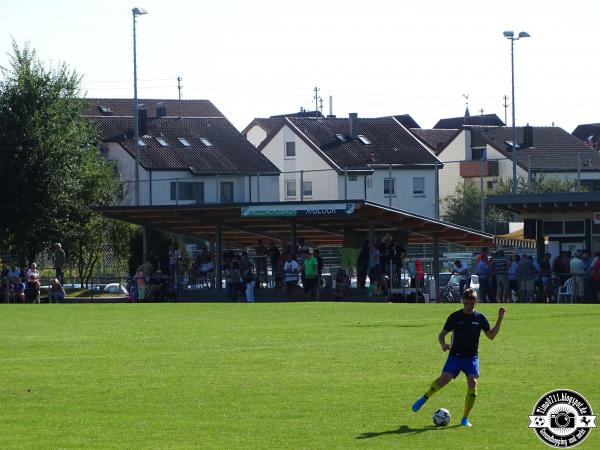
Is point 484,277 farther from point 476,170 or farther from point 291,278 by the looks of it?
point 476,170

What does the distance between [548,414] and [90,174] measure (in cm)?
4585

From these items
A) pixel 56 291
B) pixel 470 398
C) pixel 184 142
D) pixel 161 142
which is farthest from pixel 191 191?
pixel 470 398

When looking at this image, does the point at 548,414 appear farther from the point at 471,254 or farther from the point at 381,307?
the point at 471,254

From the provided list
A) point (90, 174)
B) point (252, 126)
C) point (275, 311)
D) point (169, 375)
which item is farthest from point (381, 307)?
point (252, 126)

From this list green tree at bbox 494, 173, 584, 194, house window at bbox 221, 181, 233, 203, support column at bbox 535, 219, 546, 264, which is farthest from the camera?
house window at bbox 221, 181, 233, 203

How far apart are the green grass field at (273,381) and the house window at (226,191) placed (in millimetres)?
45910

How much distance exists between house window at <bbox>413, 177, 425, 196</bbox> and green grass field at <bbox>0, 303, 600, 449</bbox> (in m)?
33.8

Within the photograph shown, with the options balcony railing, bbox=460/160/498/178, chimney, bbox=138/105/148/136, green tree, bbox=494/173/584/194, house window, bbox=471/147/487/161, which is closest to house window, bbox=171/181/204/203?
chimney, bbox=138/105/148/136

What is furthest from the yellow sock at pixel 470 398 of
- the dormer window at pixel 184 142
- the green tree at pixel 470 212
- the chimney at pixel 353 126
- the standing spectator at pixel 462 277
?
the chimney at pixel 353 126

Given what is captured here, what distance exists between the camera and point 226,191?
264 ft

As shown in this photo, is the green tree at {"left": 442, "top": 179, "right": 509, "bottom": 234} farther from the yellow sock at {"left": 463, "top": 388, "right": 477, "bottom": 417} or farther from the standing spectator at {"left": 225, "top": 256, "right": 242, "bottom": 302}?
the yellow sock at {"left": 463, "top": 388, "right": 477, "bottom": 417}

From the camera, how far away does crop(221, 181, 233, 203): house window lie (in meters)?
79.4

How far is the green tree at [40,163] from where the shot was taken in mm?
55906

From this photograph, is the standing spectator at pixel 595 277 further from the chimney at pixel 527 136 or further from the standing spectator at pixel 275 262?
the chimney at pixel 527 136
